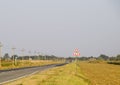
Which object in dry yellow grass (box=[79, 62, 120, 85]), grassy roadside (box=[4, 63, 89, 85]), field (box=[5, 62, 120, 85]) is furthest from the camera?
dry yellow grass (box=[79, 62, 120, 85])

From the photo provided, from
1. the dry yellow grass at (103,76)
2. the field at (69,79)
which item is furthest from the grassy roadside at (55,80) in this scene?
the dry yellow grass at (103,76)

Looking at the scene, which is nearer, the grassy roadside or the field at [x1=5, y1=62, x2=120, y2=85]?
the grassy roadside

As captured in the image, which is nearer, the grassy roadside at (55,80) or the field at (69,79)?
the grassy roadside at (55,80)

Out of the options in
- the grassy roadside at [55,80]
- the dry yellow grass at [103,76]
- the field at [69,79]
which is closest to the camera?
the grassy roadside at [55,80]

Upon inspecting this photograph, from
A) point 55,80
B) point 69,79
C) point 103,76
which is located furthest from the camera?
point 103,76

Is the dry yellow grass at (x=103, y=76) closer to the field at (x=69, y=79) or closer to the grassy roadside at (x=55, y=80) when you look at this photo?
the field at (x=69, y=79)

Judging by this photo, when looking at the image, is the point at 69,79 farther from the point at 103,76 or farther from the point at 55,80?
the point at 103,76

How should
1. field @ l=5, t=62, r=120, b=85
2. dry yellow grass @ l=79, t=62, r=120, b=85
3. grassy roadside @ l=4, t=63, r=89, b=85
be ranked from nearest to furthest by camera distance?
grassy roadside @ l=4, t=63, r=89, b=85 → field @ l=5, t=62, r=120, b=85 → dry yellow grass @ l=79, t=62, r=120, b=85

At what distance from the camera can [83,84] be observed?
25.8 metres

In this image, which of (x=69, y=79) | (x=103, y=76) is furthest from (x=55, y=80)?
(x=103, y=76)

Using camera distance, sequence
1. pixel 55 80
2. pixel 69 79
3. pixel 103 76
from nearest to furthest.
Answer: pixel 55 80 → pixel 69 79 → pixel 103 76

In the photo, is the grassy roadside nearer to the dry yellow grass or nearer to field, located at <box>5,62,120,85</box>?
field, located at <box>5,62,120,85</box>

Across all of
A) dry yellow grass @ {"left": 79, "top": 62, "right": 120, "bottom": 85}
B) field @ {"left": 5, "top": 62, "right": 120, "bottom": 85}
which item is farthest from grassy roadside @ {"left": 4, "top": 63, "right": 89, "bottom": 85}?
dry yellow grass @ {"left": 79, "top": 62, "right": 120, "bottom": 85}

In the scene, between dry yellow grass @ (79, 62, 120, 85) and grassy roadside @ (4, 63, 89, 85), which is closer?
grassy roadside @ (4, 63, 89, 85)
